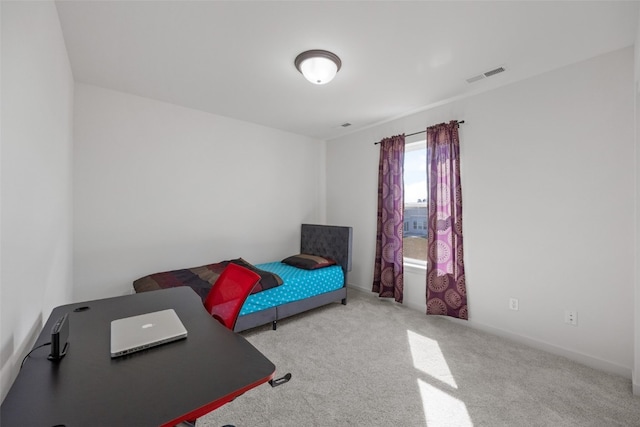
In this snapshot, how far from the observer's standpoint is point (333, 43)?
2090 mm

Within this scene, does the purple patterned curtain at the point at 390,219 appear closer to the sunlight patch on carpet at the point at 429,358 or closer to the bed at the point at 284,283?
the bed at the point at 284,283

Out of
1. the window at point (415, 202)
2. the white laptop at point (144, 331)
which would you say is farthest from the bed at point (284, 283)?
the white laptop at point (144, 331)

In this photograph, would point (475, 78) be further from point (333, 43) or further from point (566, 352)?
point (566, 352)

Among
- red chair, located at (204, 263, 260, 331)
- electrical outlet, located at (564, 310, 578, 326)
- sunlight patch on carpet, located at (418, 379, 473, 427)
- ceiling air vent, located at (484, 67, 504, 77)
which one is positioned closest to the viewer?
red chair, located at (204, 263, 260, 331)

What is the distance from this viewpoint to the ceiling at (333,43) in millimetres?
1761

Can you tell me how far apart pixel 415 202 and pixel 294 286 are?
200cm

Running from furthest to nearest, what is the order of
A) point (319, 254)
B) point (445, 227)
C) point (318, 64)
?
point (319, 254)
point (445, 227)
point (318, 64)

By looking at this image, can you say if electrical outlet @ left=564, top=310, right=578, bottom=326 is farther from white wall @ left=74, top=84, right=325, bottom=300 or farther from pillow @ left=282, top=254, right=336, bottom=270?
white wall @ left=74, top=84, right=325, bottom=300

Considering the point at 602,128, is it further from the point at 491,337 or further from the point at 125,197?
the point at 125,197

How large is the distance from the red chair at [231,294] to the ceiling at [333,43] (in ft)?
5.68

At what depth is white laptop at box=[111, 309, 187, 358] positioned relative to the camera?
1.04 meters

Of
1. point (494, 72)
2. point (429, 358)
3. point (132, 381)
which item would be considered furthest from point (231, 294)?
point (494, 72)

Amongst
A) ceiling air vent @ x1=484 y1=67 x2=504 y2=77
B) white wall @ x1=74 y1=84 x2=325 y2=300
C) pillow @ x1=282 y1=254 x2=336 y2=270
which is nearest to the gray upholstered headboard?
pillow @ x1=282 y1=254 x2=336 y2=270

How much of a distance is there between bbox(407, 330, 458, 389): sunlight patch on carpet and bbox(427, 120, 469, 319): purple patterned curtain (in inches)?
25.1
